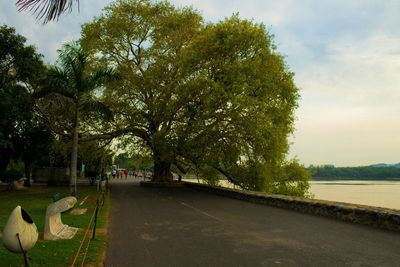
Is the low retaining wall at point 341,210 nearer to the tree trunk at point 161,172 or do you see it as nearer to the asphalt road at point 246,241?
the asphalt road at point 246,241

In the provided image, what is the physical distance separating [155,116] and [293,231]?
23.0 m

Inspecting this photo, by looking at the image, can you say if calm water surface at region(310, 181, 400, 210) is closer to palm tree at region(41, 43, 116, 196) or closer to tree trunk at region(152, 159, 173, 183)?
tree trunk at region(152, 159, 173, 183)

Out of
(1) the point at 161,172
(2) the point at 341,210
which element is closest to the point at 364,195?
(1) the point at 161,172

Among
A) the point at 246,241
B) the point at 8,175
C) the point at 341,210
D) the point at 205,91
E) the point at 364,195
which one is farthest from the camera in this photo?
the point at 364,195

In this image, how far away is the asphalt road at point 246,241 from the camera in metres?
7.88

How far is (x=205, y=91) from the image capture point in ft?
89.0

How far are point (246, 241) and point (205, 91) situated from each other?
59.6ft

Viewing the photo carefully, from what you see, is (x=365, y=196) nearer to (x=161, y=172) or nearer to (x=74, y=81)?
(x=161, y=172)

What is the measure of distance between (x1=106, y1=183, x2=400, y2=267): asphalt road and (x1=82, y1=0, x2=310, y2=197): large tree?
12093 mm

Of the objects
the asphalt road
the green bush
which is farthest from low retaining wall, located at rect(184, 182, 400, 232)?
the green bush

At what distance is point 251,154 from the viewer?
29.3 meters

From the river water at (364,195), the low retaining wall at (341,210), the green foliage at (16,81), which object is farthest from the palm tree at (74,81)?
the river water at (364,195)

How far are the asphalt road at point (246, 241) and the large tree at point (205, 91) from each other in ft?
39.7

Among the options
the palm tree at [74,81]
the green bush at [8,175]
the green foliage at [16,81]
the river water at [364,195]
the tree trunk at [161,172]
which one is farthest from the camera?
the tree trunk at [161,172]
